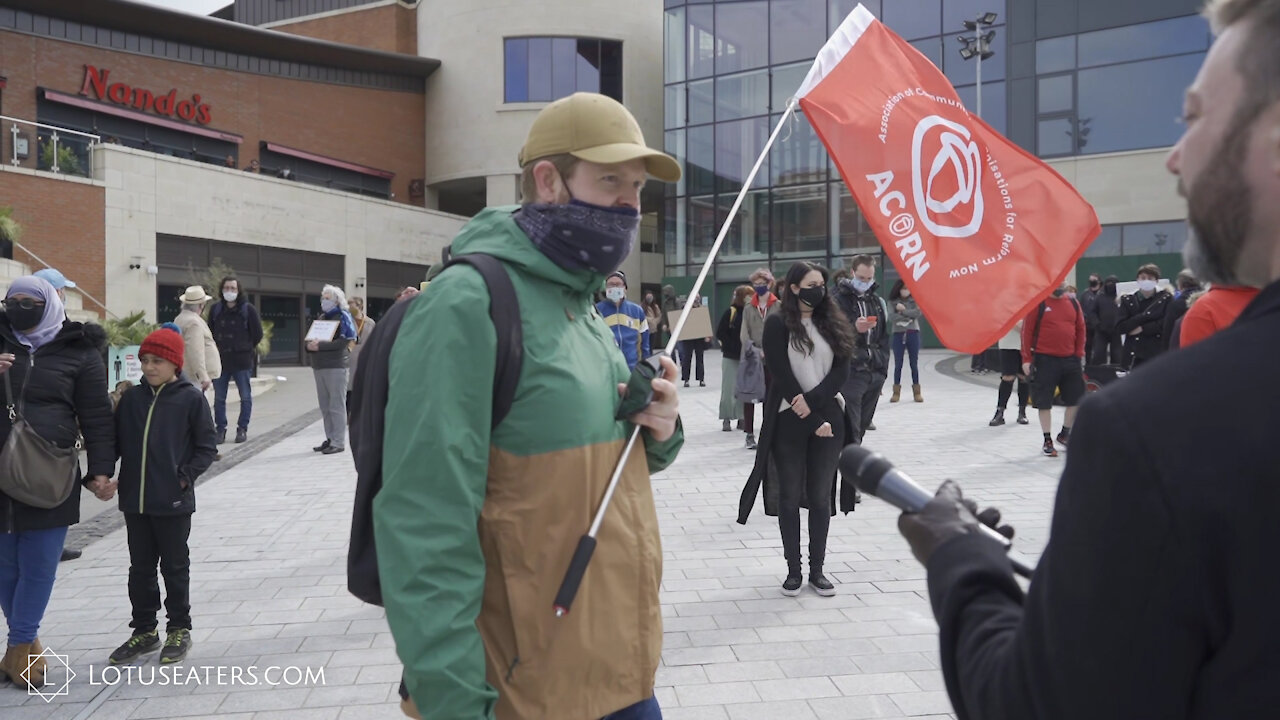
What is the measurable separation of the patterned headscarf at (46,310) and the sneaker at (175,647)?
5.18 feet

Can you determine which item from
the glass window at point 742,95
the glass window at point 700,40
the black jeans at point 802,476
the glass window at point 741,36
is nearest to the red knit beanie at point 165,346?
the black jeans at point 802,476

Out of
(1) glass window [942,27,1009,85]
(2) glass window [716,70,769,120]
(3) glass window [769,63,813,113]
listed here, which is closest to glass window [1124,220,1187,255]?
(1) glass window [942,27,1009,85]

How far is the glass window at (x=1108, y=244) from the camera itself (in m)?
26.6

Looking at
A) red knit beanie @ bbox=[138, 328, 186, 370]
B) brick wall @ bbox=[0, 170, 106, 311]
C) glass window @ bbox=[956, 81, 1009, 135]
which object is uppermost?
glass window @ bbox=[956, 81, 1009, 135]

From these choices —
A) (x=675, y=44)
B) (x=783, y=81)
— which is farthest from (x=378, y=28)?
(x=783, y=81)

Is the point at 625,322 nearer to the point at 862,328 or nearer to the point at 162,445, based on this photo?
the point at 862,328

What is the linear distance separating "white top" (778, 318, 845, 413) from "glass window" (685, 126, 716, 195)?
89.2 feet

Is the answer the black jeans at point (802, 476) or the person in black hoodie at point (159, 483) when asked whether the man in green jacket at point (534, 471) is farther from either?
the black jeans at point (802, 476)

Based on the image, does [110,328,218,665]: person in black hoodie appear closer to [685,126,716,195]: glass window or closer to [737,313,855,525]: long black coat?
[737,313,855,525]: long black coat

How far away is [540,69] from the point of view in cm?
3394

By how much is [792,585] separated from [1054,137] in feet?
85.1

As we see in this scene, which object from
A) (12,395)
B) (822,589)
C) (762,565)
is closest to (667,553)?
(762,565)

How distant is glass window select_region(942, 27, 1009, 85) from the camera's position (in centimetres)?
2720

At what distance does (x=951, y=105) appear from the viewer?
14.3 ft
